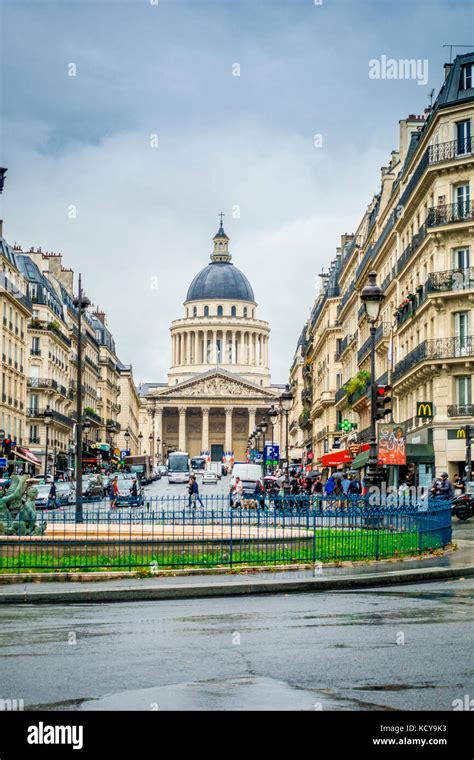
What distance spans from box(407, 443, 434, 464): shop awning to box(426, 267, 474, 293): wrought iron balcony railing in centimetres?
565

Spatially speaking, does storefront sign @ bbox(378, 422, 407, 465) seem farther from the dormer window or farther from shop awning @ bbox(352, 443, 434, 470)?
the dormer window

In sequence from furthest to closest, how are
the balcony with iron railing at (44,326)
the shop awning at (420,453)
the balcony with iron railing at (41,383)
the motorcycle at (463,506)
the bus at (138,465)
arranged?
1. the bus at (138,465)
2. the balcony with iron railing at (41,383)
3. the balcony with iron railing at (44,326)
4. the shop awning at (420,453)
5. the motorcycle at (463,506)

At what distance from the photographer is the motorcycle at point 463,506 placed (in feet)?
116

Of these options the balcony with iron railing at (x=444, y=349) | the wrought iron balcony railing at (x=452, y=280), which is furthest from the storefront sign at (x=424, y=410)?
the wrought iron balcony railing at (x=452, y=280)

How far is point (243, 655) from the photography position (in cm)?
1019

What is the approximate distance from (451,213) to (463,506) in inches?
495

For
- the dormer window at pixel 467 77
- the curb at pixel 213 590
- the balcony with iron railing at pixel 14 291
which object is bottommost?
the curb at pixel 213 590

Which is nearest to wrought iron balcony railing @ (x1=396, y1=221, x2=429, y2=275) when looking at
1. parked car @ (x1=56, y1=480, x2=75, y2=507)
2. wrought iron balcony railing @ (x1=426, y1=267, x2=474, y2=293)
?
wrought iron balcony railing @ (x1=426, y1=267, x2=474, y2=293)

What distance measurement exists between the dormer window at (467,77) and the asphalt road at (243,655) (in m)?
30.9

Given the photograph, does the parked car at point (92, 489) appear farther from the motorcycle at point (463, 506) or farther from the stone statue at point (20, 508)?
the stone statue at point (20, 508)

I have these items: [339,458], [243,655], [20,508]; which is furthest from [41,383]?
[243,655]
